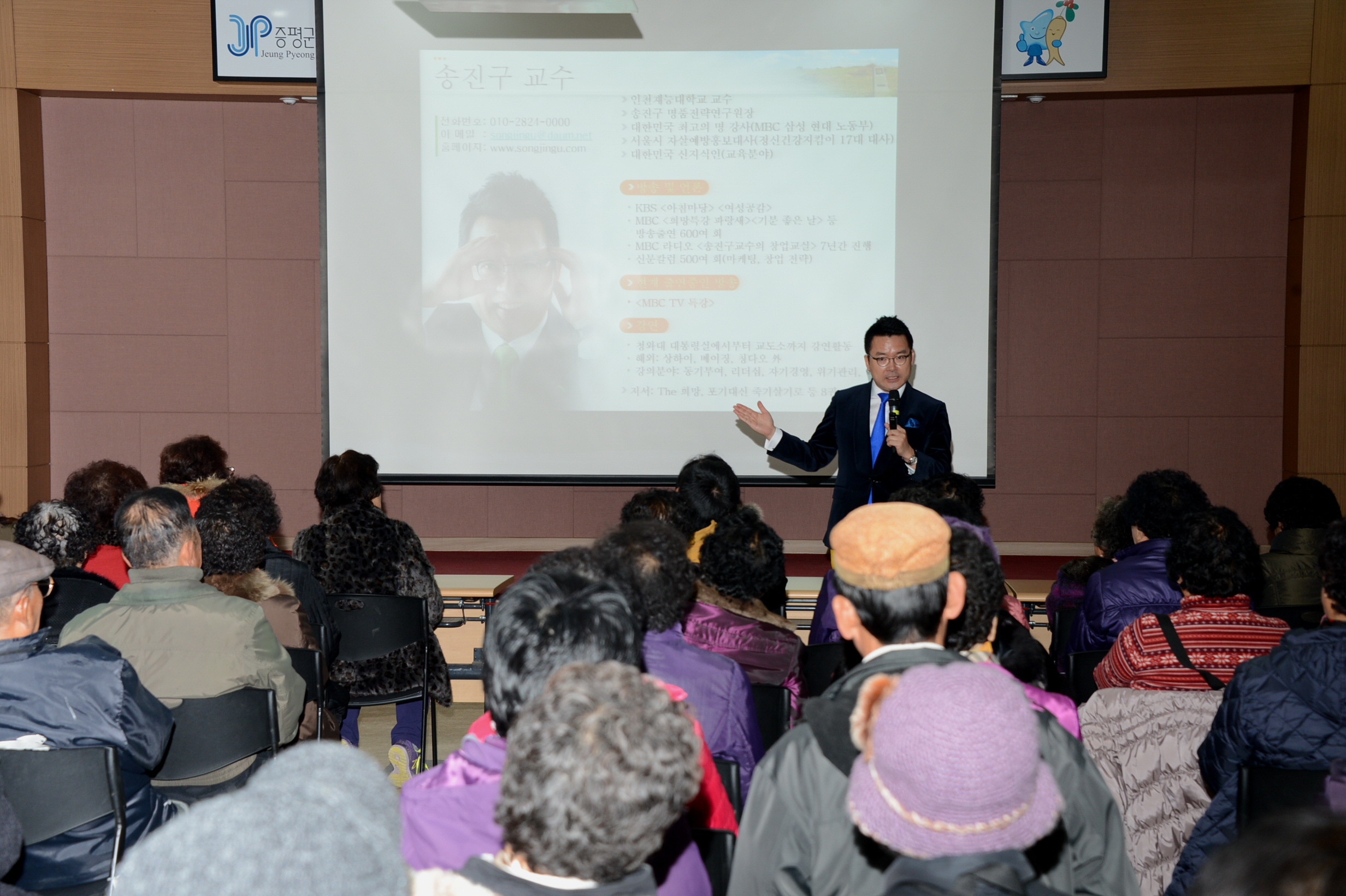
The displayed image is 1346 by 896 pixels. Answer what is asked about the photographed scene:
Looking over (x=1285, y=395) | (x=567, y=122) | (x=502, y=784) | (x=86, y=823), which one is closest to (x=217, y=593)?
(x=86, y=823)

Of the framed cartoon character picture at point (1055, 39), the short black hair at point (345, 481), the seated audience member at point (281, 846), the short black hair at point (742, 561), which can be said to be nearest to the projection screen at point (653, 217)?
the framed cartoon character picture at point (1055, 39)

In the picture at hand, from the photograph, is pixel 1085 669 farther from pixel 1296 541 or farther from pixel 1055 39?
pixel 1055 39

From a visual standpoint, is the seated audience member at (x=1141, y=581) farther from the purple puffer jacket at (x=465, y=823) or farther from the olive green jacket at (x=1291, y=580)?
the purple puffer jacket at (x=465, y=823)

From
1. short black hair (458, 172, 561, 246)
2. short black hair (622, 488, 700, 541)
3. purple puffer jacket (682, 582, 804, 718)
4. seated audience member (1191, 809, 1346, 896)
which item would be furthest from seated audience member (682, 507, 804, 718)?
short black hair (458, 172, 561, 246)

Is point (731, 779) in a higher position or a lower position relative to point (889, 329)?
lower

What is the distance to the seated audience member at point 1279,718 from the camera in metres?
1.54

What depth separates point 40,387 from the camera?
5371 millimetres

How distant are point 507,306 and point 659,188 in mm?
973

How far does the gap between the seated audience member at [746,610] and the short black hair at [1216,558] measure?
33.2 inches

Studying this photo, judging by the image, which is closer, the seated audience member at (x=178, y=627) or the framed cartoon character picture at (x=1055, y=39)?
the seated audience member at (x=178, y=627)

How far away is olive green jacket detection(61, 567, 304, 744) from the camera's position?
2006 millimetres

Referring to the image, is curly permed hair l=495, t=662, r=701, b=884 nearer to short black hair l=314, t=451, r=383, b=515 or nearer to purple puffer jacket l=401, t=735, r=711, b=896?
purple puffer jacket l=401, t=735, r=711, b=896

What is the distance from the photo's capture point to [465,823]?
1.06 meters

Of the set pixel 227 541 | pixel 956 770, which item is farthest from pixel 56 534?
pixel 956 770
